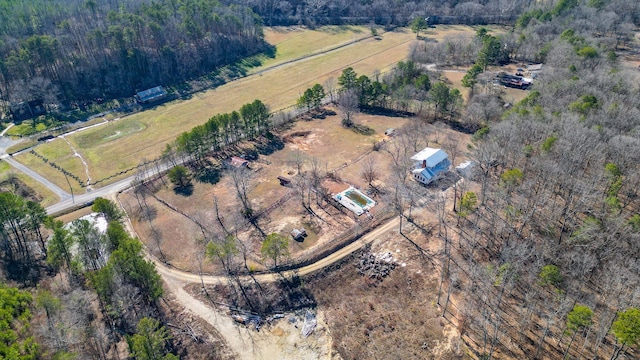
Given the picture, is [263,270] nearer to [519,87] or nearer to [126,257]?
[126,257]

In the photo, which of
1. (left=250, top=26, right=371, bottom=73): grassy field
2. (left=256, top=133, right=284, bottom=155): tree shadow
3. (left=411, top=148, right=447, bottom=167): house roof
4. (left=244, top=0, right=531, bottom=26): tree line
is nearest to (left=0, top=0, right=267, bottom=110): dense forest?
(left=250, top=26, right=371, bottom=73): grassy field

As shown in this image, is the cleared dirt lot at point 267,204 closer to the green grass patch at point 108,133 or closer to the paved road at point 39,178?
the paved road at point 39,178

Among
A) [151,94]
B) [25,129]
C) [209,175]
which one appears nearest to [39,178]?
[25,129]

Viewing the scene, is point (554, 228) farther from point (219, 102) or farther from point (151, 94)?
point (151, 94)

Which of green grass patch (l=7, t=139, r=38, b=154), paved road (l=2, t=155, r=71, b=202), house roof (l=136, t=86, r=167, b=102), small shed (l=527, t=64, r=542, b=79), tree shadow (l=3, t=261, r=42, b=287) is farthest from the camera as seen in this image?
house roof (l=136, t=86, r=167, b=102)

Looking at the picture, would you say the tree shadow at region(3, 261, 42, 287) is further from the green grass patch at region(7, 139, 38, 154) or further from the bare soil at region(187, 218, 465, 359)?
the green grass patch at region(7, 139, 38, 154)
